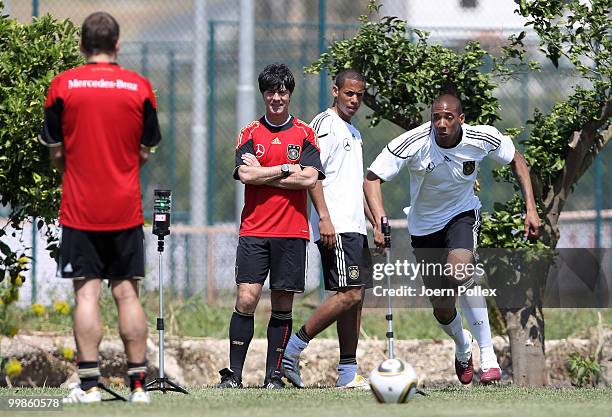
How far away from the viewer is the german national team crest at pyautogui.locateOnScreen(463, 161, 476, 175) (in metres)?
9.23

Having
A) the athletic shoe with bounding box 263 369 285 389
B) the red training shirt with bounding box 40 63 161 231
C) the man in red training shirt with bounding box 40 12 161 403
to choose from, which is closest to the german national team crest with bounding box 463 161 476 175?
the athletic shoe with bounding box 263 369 285 389

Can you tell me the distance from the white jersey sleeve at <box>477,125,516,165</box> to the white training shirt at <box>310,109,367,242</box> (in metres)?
0.89

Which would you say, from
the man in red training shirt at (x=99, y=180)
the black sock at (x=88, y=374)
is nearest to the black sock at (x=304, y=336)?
the man in red training shirt at (x=99, y=180)

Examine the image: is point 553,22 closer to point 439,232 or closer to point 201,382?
point 439,232

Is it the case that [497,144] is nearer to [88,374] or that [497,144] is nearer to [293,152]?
[293,152]

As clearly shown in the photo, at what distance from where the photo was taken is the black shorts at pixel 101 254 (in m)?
6.88

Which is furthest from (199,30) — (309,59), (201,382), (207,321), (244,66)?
(201,382)

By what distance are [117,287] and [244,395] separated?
127 cm

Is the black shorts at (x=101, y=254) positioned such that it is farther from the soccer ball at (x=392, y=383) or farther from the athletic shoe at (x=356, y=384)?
the athletic shoe at (x=356, y=384)

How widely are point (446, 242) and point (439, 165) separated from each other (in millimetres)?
563

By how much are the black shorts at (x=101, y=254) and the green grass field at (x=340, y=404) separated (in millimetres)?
688

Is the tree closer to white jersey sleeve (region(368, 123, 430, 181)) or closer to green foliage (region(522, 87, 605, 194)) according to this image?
green foliage (region(522, 87, 605, 194))

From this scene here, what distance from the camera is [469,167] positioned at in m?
9.24

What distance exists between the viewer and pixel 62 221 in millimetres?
6926
